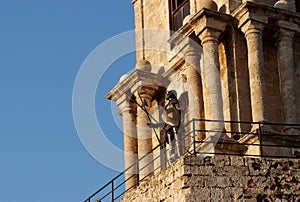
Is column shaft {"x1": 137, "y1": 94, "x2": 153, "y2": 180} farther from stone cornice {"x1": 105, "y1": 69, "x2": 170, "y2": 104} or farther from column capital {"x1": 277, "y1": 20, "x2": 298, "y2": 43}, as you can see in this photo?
column capital {"x1": 277, "y1": 20, "x2": 298, "y2": 43}

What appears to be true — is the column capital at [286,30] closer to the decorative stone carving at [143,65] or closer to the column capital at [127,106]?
the decorative stone carving at [143,65]

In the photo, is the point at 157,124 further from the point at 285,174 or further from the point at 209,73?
the point at 285,174

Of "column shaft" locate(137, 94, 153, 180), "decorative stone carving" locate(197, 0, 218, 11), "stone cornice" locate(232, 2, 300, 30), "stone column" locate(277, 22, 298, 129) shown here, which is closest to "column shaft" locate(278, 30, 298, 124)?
"stone column" locate(277, 22, 298, 129)

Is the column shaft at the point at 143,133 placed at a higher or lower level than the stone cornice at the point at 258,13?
lower

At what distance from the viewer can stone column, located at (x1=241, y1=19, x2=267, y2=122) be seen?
29828 mm

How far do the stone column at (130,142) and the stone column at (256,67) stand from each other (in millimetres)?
4785

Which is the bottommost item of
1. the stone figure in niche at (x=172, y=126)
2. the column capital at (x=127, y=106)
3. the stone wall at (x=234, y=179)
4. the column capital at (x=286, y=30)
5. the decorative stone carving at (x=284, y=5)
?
the stone wall at (x=234, y=179)

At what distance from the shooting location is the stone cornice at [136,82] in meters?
34.0

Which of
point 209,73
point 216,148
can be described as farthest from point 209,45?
point 216,148

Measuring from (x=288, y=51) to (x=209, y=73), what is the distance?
211cm

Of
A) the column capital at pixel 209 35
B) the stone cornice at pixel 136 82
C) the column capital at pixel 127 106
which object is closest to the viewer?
the column capital at pixel 209 35

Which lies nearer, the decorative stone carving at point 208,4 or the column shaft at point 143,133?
the decorative stone carving at point 208,4

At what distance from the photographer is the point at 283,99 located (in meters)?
30.7

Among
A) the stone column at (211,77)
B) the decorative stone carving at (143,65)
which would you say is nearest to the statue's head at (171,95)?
the stone column at (211,77)
